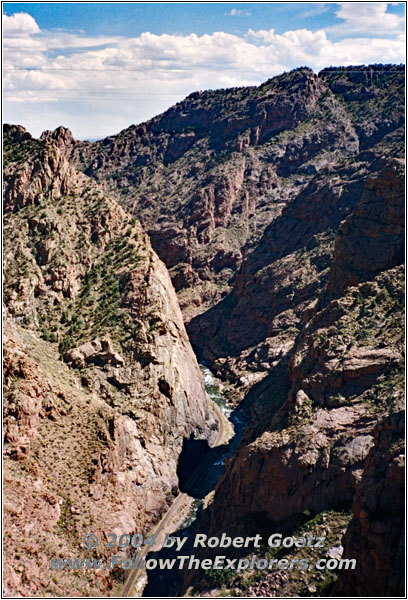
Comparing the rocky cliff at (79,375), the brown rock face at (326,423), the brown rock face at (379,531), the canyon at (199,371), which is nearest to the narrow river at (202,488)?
the canyon at (199,371)

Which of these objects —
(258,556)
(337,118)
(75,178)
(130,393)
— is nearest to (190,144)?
(337,118)

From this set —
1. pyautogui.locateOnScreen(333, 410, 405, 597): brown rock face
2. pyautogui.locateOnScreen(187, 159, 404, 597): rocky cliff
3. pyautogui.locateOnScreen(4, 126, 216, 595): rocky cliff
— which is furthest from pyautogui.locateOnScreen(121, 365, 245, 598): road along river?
pyautogui.locateOnScreen(333, 410, 405, 597): brown rock face

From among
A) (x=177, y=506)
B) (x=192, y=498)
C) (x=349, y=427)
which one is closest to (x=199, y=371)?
(x=192, y=498)

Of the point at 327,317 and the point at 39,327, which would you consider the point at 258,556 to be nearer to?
the point at 327,317

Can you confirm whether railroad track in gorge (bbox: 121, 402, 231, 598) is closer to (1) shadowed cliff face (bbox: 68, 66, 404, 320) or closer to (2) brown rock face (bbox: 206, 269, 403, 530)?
(2) brown rock face (bbox: 206, 269, 403, 530)

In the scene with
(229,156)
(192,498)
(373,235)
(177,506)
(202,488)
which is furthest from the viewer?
(229,156)

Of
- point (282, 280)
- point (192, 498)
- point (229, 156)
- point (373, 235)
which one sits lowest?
point (192, 498)

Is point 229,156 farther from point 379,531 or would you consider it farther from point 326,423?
point 379,531
